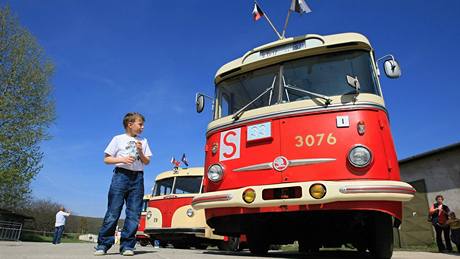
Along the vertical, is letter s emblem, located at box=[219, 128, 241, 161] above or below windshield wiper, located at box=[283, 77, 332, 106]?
Result: below

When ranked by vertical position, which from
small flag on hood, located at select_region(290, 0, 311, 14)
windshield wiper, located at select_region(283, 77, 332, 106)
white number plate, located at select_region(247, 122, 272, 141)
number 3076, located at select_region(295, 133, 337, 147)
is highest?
small flag on hood, located at select_region(290, 0, 311, 14)

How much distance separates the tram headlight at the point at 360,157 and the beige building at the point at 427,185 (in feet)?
31.9

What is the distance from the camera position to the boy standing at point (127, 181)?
4.05 meters

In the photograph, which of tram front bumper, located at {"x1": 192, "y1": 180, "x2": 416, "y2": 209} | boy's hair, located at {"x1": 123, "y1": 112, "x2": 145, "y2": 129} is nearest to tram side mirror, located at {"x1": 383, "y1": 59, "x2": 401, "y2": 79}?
tram front bumper, located at {"x1": 192, "y1": 180, "x2": 416, "y2": 209}

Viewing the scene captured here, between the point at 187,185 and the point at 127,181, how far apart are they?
270 inches

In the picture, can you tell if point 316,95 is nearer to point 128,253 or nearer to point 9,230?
point 128,253

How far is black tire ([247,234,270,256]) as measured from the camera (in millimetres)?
5371

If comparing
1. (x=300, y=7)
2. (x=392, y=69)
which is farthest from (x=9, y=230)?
(x=392, y=69)

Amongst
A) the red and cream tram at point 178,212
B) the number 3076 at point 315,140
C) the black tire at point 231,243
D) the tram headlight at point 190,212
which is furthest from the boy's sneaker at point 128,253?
the tram headlight at point 190,212

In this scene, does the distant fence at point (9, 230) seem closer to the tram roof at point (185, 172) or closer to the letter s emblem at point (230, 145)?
the tram roof at point (185, 172)

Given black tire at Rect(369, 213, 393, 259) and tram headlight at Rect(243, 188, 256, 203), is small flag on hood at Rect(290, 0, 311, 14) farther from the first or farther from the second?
black tire at Rect(369, 213, 393, 259)

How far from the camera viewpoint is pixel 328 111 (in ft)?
14.2

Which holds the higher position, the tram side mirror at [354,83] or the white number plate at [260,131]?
the tram side mirror at [354,83]

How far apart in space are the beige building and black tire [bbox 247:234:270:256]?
30.7 feet
